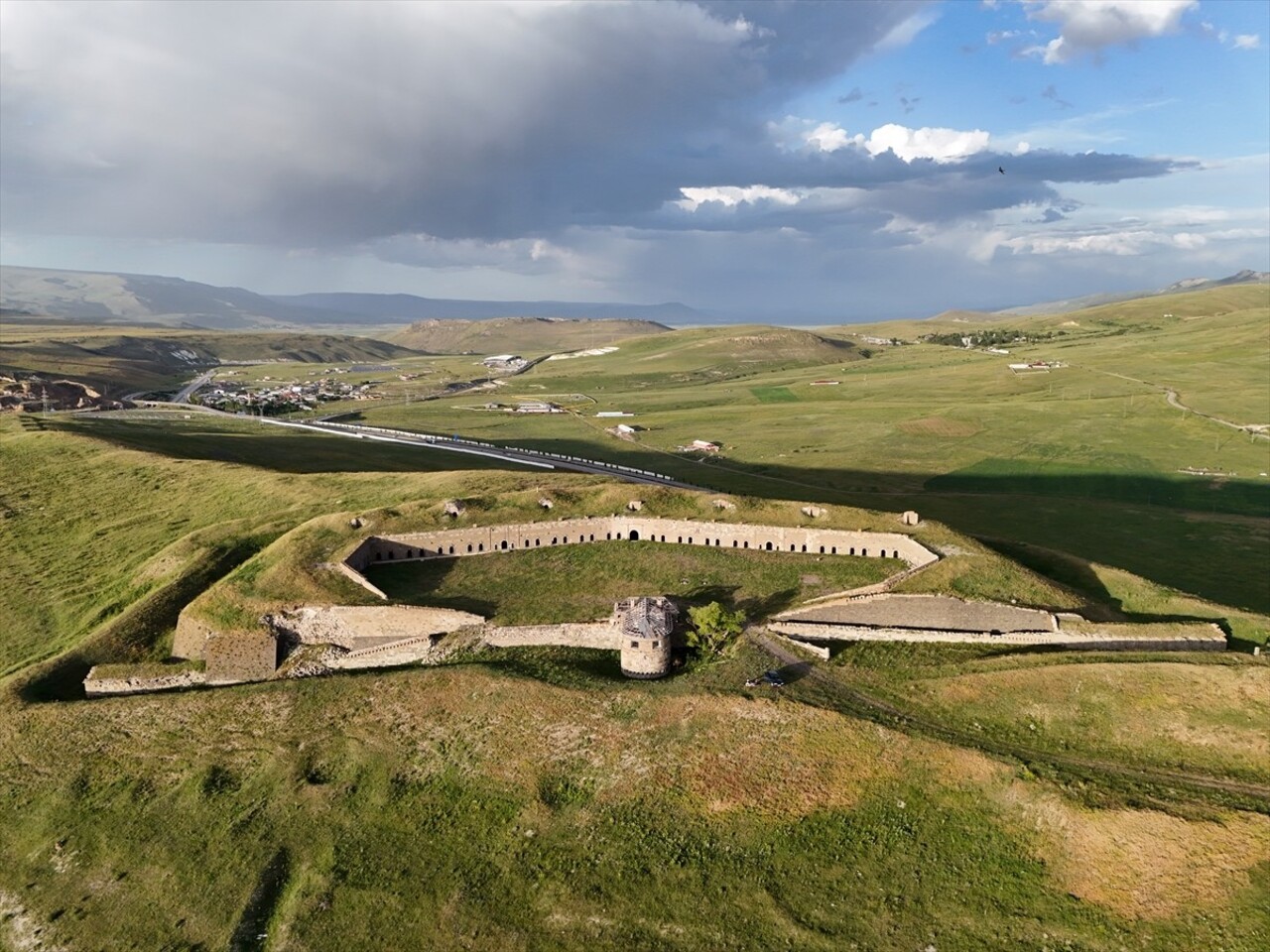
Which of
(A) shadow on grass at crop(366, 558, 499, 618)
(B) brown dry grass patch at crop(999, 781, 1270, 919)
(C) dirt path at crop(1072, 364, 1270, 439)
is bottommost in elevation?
(B) brown dry grass patch at crop(999, 781, 1270, 919)

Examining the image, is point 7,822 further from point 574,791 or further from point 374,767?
point 574,791

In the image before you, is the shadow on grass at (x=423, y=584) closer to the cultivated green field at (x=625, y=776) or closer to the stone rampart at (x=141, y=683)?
the cultivated green field at (x=625, y=776)

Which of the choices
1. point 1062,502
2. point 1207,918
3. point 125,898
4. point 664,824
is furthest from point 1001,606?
point 1062,502

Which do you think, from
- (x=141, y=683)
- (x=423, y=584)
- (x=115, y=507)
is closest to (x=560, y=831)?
(x=423, y=584)

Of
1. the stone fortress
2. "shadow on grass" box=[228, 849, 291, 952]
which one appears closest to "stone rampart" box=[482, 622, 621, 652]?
the stone fortress

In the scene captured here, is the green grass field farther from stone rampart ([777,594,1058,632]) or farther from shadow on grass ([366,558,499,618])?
stone rampart ([777,594,1058,632])
